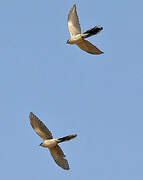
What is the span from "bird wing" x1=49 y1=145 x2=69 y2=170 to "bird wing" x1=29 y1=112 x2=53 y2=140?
22.6 inches

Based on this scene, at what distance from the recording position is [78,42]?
3397 cm

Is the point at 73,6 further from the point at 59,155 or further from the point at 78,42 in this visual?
the point at 59,155

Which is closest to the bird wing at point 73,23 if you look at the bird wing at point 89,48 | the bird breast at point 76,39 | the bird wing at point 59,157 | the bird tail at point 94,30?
the bird breast at point 76,39

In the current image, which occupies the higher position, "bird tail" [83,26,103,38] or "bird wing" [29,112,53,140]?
"bird tail" [83,26,103,38]

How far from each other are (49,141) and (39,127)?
2.50 feet

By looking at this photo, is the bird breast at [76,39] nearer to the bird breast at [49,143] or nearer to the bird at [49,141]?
the bird at [49,141]

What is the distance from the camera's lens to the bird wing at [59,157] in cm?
3369

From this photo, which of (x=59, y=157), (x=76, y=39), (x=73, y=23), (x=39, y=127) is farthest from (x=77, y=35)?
(x=59, y=157)

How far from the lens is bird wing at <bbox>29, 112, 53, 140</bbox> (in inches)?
1319

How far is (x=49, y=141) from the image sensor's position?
1310 inches

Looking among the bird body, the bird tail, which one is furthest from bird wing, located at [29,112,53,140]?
the bird tail

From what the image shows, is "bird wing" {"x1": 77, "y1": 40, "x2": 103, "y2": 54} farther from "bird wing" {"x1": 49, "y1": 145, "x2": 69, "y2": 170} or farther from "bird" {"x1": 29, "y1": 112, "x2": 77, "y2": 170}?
"bird wing" {"x1": 49, "y1": 145, "x2": 69, "y2": 170}

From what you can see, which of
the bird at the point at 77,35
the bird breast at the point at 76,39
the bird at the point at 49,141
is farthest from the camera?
the bird breast at the point at 76,39

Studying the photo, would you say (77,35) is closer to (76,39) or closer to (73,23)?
(76,39)
